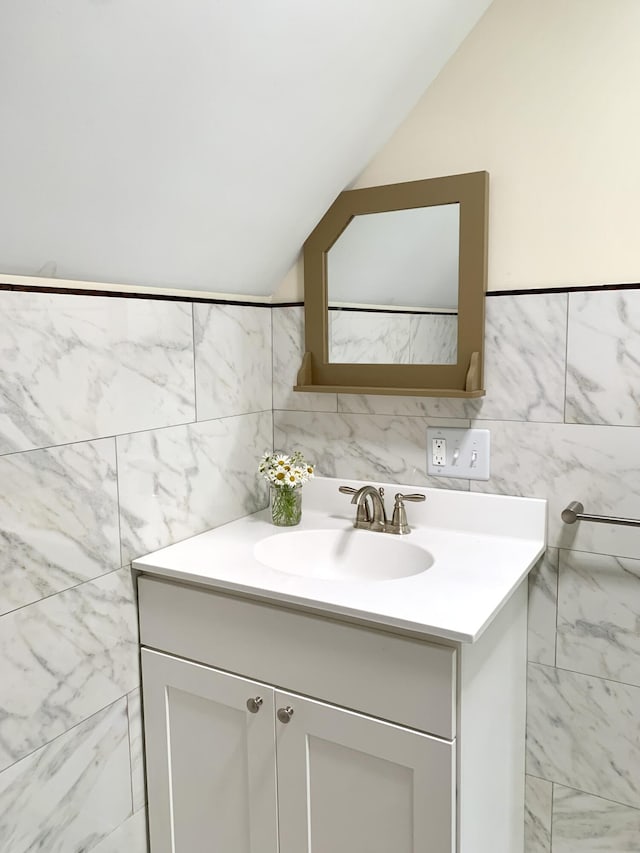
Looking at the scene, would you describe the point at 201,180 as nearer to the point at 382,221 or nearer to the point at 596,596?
the point at 382,221

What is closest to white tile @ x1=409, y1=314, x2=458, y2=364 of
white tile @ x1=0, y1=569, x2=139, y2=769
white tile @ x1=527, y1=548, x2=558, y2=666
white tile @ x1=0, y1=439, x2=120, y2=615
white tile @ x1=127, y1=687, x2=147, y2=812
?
white tile @ x1=527, y1=548, x2=558, y2=666

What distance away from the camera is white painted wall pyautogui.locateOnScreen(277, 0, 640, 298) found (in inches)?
57.2

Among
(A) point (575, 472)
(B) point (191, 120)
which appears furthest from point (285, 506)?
(B) point (191, 120)

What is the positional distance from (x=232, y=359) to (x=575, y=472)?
3.01ft

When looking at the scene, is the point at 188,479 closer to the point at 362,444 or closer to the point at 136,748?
the point at 362,444

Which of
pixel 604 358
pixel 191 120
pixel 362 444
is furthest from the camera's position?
pixel 362 444

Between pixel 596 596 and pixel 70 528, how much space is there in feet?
3.88

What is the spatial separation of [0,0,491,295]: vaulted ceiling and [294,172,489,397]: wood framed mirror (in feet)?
0.39

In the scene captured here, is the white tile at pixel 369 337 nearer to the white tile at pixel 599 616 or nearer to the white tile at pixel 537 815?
the white tile at pixel 599 616

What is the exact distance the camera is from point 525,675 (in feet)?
5.45

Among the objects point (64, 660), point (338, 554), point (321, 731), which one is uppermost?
point (338, 554)

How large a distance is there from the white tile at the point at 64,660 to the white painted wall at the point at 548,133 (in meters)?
1.17

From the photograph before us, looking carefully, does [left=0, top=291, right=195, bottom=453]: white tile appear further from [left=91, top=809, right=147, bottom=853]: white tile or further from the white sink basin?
[left=91, top=809, right=147, bottom=853]: white tile

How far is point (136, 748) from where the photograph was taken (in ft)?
5.20
